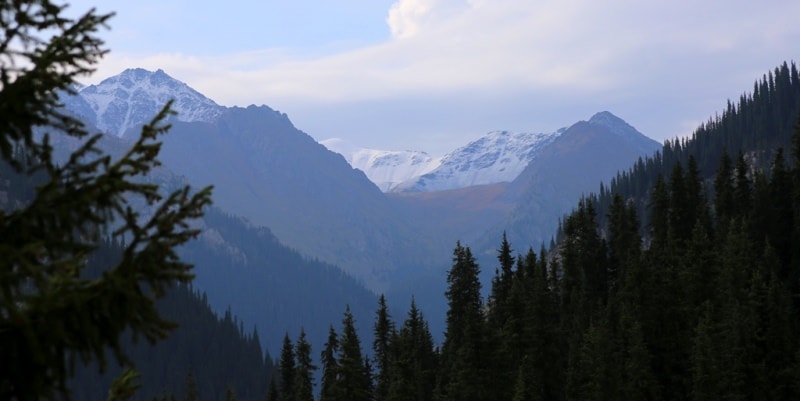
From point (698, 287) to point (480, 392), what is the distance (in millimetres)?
20327

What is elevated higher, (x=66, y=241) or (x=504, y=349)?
(x=66, y=241)

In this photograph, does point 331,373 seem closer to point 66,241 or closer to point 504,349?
point 504,349

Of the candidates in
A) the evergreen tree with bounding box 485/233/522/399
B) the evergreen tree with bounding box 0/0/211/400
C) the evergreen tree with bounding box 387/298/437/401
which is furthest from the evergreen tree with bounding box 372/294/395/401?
the evergreen tree with bounding box 0/0/211/400

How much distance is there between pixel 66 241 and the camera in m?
8.59

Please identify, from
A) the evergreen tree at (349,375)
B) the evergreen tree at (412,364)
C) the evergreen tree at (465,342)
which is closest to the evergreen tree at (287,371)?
the evergreen tree at (412,364)

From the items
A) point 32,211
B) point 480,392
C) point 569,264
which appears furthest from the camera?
point 569,264

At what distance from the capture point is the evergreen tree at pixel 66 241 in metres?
7.84

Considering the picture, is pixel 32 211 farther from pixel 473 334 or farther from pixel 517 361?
pixel 517 361

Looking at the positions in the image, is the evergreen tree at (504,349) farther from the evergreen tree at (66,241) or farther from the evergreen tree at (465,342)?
the evergreen tree at (66,241)

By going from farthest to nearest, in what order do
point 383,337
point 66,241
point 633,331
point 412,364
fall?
point 383,337, point 412,364, point 633,331, point 66,241

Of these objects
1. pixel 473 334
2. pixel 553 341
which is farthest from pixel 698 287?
pixel 473 334

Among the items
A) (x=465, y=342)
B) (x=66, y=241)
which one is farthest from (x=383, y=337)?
(x=66, y=241)

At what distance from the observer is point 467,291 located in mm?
85562

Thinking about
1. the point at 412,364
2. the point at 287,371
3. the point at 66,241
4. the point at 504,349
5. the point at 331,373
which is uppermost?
the point at 66,241
